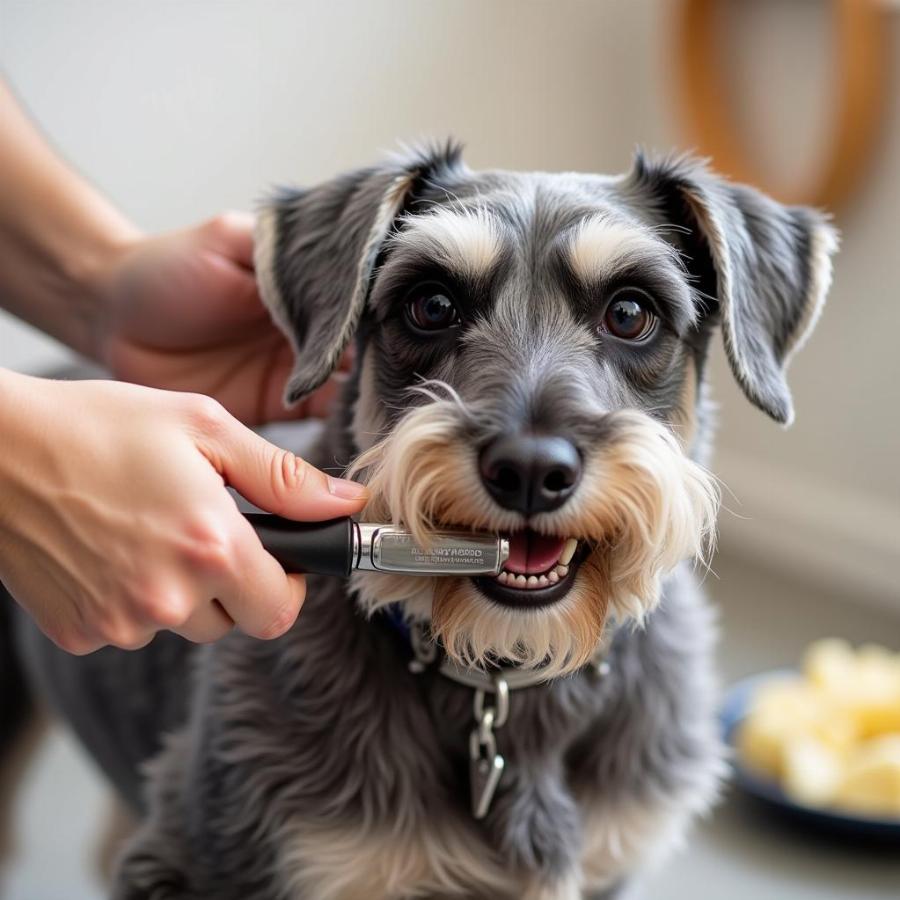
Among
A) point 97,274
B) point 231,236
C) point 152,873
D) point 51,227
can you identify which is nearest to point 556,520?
point 152,873

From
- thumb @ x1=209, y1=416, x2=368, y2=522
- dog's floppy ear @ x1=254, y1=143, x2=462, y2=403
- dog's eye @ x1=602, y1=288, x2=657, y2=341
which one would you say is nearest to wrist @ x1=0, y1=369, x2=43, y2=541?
thumb @ x1=209, y1=416, x2=368, y2=522

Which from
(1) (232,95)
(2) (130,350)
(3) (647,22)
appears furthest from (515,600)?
(3) (647,22)

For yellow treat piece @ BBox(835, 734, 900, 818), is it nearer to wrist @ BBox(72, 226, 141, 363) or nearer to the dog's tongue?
the dog's tongue

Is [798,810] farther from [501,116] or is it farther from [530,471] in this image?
[501,116]

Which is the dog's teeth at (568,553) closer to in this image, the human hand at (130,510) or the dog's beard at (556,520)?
the dog's beard at (556,520)

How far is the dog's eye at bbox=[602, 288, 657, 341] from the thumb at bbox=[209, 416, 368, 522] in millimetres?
452

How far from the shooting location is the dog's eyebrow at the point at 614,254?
150 centimetres

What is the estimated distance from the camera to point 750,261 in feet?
5.45

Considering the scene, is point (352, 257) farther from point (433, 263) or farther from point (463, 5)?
point (463, 5)

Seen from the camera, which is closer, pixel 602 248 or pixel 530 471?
pixel 530 471

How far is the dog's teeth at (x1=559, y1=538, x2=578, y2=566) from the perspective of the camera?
138 cm

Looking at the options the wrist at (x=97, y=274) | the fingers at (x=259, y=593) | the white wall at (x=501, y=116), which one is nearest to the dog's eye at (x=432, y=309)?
the fingers at (x=259, y=593)

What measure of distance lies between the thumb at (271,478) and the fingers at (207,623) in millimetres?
120

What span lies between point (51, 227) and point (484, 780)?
4.06 ft
